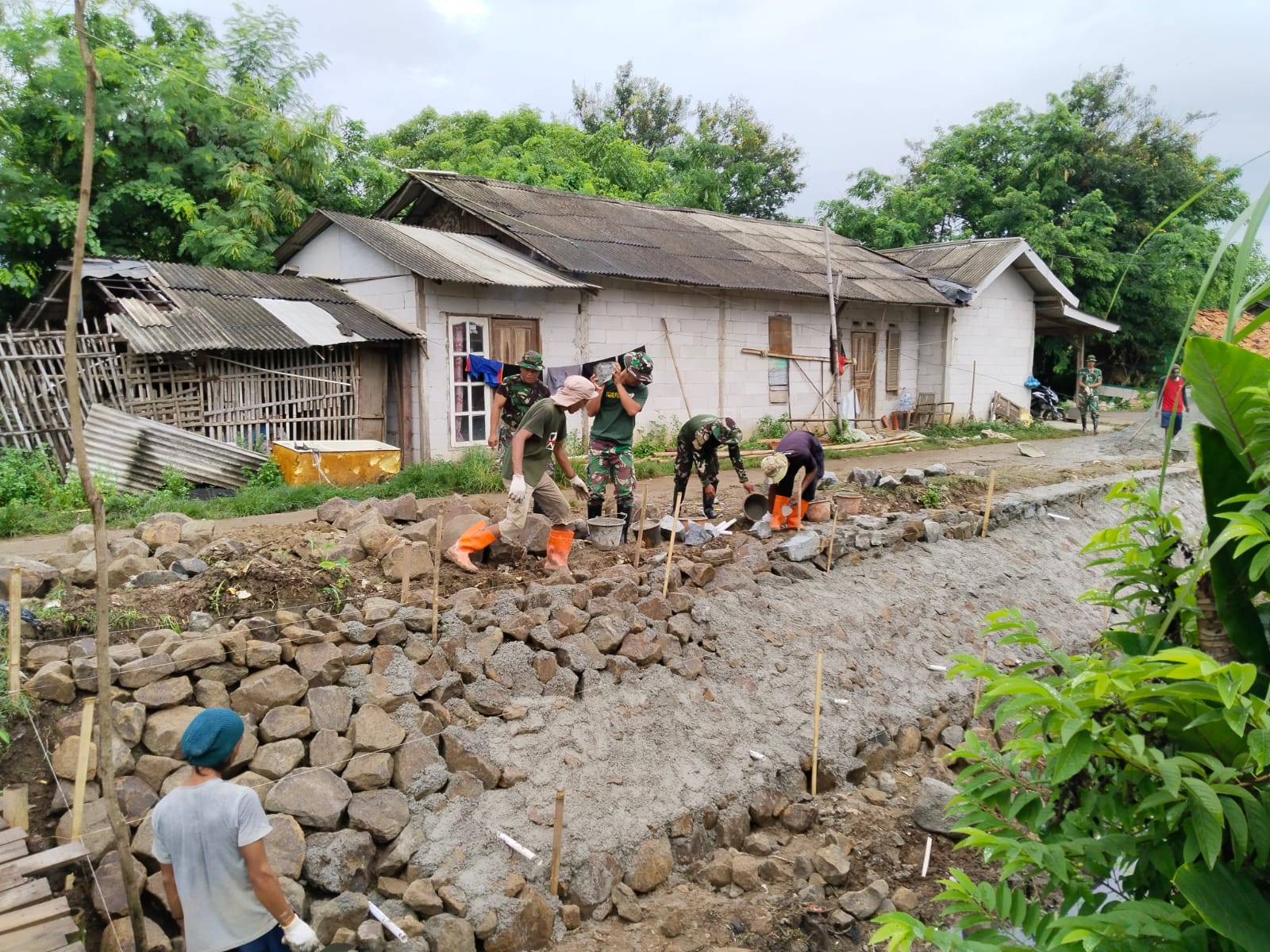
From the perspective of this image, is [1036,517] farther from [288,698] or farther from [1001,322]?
[1001,322]

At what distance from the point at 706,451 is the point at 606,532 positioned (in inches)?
60.0

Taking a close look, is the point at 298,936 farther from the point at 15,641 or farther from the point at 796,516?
the point at 796,516

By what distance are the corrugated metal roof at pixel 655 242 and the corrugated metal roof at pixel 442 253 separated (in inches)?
14.3

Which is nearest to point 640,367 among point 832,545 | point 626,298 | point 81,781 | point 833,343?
point 832,545

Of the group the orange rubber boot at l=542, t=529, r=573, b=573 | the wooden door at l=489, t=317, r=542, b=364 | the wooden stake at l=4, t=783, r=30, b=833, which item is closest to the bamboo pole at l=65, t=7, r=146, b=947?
the wooden stake at l=4, t=783, r=30, b=833

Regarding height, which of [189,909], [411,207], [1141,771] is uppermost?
[411,207]

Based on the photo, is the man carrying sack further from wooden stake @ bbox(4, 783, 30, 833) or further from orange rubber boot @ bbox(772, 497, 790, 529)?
wooden stake @ bbox(4, 783, 30, 833)

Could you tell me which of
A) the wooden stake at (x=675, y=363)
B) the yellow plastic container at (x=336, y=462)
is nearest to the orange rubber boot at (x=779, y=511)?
the yellow plastic container at (x=336, y=462)

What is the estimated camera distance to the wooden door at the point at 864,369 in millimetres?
18406

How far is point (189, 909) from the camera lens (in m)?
3.16

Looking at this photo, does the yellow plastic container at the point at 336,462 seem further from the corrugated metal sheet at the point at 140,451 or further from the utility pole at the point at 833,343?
the utility pole at the point at 833,343

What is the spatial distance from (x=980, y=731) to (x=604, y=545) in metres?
3.22

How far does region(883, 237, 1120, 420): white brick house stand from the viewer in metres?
19.7

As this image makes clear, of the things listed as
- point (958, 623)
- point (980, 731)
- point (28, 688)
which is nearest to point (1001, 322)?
point (958, 623)
